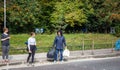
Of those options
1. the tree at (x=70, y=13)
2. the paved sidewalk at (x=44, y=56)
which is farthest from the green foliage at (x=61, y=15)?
the paved sidewalk at (x=44, y=56)

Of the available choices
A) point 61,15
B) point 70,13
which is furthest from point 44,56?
point 70,13

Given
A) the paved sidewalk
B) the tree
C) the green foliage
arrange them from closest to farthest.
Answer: the paved sidewalk
the green foliage
the tree

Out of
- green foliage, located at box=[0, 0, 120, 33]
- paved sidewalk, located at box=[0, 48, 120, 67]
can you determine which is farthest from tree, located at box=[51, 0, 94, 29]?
paved sidewalk, located at box=[0, 48, 120, 67]

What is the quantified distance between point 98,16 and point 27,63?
2440 cm

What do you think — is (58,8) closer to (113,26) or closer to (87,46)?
(113,26)

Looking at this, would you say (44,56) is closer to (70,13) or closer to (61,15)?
(61,15)

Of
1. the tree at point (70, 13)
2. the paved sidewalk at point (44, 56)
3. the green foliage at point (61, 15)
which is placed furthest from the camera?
the tree at point (70, 13)

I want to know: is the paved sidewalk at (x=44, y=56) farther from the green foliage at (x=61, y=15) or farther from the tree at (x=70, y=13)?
the tree at (x=70, y=13)

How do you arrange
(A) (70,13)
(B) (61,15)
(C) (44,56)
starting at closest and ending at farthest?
(C) (44,56)
(B) (61,15)
(A) (70,13)

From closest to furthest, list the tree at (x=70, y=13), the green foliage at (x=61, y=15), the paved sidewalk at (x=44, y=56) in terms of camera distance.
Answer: the paved sidewalk at (x=44, y=56) < the green foliage at (x=61, y=15) < the tree at (x=70, y=13)

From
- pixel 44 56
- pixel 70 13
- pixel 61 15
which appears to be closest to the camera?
pixel 44 56


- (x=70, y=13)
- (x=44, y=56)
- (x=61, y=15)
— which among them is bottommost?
(x=44, y=56)

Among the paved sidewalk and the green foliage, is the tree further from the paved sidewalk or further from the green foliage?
the paved sidewalk

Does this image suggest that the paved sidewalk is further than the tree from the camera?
No
